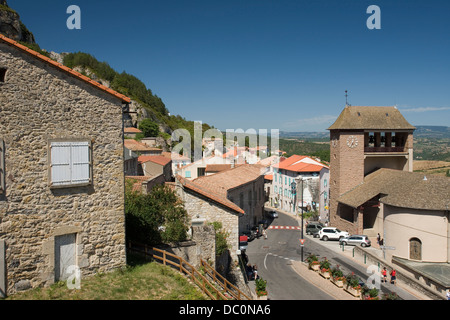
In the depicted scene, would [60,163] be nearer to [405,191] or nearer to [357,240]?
[405,191]

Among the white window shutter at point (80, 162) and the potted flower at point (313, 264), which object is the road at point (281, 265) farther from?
the white window shutter at point (80, 162)

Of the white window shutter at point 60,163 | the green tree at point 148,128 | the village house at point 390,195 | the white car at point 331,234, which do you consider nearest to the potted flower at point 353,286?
the village house at point 390,195

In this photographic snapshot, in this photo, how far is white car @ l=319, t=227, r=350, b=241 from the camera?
124ft

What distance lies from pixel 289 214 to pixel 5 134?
51.3 metres

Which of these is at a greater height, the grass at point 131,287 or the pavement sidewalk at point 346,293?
the grass at point 131,287

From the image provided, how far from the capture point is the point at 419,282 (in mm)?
23719

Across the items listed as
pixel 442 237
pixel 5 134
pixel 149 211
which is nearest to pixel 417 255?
pixel 442 237

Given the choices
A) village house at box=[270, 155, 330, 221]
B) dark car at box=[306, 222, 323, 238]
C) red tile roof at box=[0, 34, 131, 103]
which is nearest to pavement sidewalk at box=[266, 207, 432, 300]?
dark car at box=[306, 222, 323, 238]

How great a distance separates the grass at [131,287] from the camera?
9.89m

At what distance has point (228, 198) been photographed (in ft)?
100

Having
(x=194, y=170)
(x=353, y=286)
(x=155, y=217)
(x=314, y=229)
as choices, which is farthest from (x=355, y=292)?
(x=194, y=170)

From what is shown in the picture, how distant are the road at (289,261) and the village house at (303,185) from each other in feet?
31.5

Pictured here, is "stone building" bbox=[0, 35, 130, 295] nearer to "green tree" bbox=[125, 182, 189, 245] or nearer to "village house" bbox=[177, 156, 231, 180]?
"green tree" bbox=[125, 182, 189, 245]

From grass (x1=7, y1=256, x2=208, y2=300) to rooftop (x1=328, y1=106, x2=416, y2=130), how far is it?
32532 millimetres
